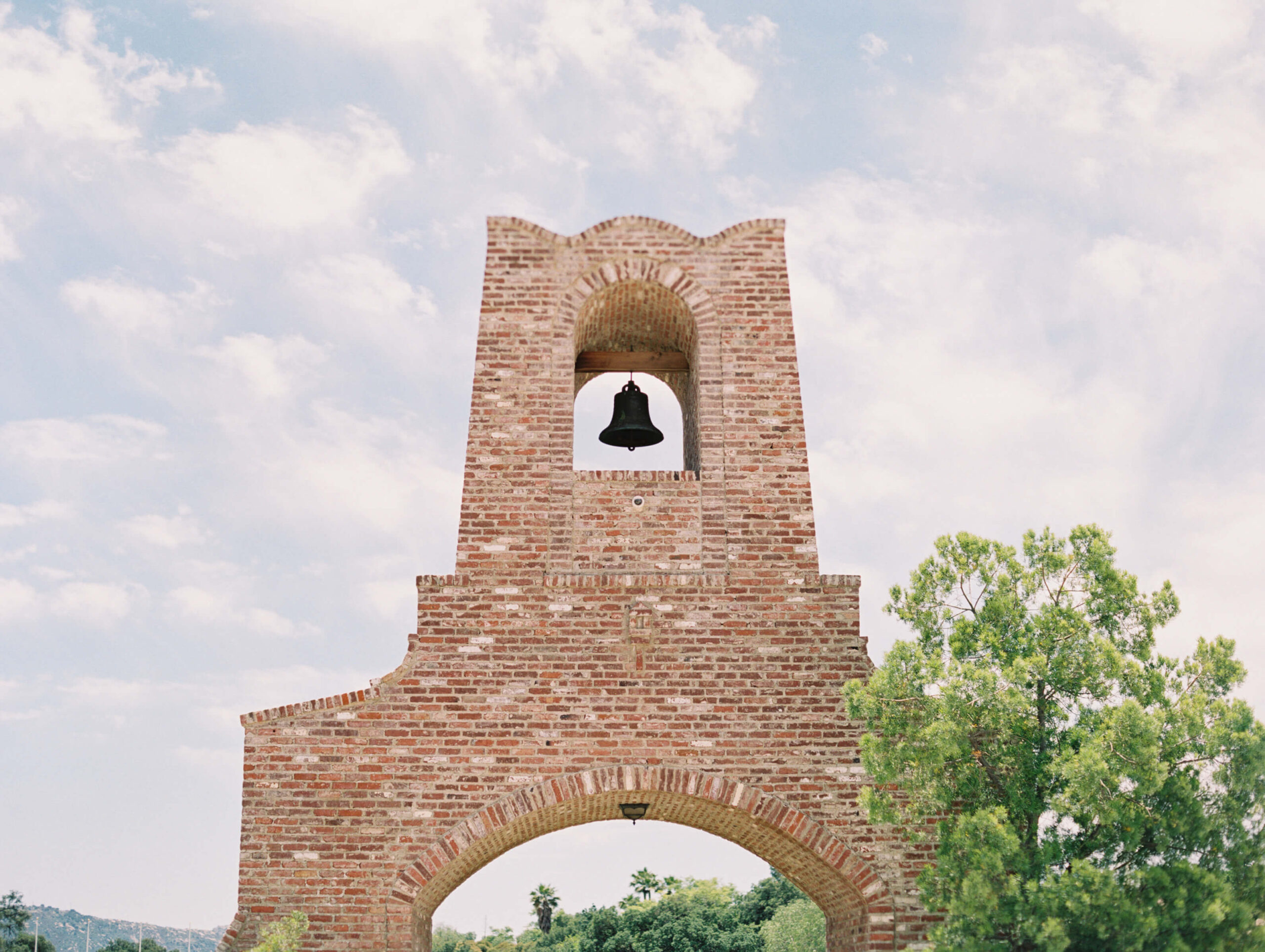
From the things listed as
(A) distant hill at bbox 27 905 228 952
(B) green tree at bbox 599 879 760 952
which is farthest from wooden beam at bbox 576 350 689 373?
(A) distant hill at bbox 27 905 228 952

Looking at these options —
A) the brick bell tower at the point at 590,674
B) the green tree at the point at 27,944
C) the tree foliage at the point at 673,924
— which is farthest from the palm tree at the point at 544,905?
the brick bell tower at the point at 590,674

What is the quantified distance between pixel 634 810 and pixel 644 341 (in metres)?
4.79

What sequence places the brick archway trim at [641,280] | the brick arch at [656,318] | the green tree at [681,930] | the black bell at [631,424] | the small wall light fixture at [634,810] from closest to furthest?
the small wall light fixture at [634,810] → the brick arch at [656,318] → the brick archway trim at [641,280] → the black bell at [631,424] → the green tree at [681,930]

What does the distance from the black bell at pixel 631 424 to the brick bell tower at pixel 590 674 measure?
0.95 m

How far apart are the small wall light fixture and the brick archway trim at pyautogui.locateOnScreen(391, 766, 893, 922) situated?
173 mm

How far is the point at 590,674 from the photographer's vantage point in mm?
9227

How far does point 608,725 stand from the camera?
909 cm

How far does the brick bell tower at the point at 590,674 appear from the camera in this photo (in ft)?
28.7

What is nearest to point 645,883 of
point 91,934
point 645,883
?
point 645,883

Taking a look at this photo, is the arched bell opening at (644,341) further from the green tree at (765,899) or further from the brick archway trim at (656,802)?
the green tree at (765,899)

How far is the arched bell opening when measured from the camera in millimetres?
10680

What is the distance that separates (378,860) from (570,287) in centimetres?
533

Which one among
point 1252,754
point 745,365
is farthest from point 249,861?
point 1252,754

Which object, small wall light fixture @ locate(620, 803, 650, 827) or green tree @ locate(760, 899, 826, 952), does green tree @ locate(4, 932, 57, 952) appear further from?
small wall light fixture @ locate(620, 803, 650, 827)
